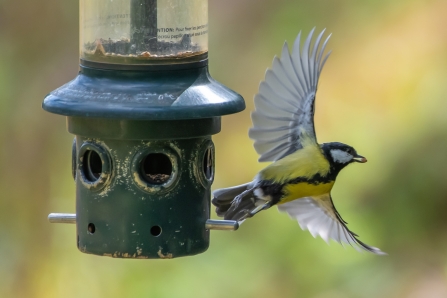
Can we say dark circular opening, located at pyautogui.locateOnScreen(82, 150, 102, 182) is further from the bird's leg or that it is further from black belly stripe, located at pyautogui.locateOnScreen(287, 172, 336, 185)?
black belly stripe, located at pyautogui.locateOnScreen(287, 172, 336, 185)

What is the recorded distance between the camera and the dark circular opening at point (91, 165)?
3.50m

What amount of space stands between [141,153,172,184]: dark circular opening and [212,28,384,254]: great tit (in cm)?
59

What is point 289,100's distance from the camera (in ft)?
13.4

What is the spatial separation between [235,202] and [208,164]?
0.50 metres

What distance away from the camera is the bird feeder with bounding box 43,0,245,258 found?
A: 10.8 feet

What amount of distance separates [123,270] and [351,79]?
2019 mm

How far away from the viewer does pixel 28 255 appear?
621 centimetres

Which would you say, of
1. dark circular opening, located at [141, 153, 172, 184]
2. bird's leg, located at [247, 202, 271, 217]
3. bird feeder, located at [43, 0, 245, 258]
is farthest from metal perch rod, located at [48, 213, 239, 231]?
bird's leg, located at [247, 202, 271, 217]

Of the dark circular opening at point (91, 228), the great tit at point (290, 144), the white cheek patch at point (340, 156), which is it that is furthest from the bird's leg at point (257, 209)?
the dark circular opening at point (91, 228)

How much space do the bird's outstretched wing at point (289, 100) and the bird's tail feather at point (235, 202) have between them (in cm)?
23

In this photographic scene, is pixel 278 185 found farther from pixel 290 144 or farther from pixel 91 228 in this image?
pixel 91 228

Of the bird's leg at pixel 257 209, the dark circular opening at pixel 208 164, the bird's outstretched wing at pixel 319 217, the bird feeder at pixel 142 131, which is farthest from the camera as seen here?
the bird's outstretched wing at pixel 319 217

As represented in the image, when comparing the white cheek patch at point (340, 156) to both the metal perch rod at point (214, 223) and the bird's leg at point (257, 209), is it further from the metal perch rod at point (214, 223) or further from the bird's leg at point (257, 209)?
the metal perch rod at point (214, 223)

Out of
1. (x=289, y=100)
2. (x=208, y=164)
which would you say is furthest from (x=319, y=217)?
(x=208, y=164)
